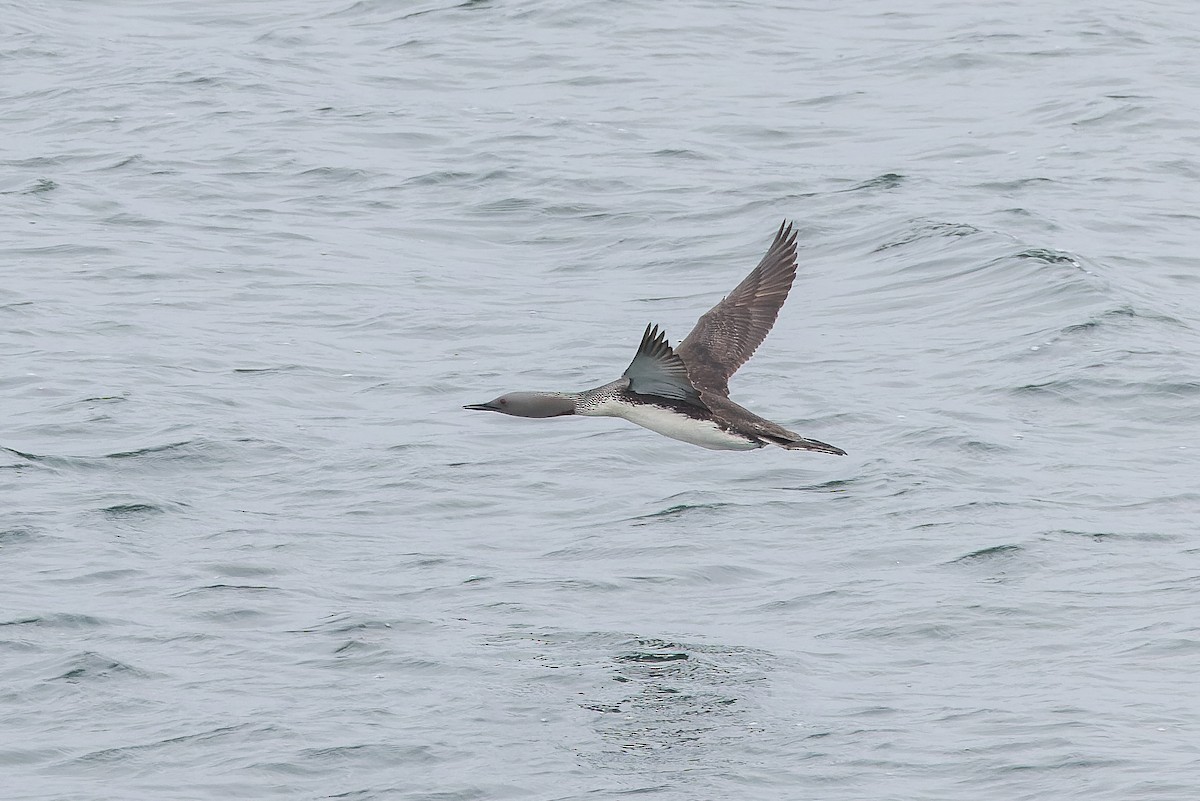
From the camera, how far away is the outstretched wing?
13.3 m

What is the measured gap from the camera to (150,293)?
70.9 ft

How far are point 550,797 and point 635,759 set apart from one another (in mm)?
721

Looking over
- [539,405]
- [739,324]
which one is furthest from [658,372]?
[739,324]

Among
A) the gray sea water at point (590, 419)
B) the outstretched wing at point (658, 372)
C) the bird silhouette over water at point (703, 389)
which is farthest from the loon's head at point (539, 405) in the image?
the gray sea water at point (590, 419)

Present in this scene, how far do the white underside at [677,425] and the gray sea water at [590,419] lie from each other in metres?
1.11

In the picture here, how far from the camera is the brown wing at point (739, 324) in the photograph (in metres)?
15.4

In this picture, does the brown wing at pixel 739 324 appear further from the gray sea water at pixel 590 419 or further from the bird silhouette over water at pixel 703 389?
the gray sea water at pixel 590 419

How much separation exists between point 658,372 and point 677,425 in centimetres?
79

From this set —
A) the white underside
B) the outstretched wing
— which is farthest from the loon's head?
the outstretched wing

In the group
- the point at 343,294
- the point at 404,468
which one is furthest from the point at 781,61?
the point at 404,468

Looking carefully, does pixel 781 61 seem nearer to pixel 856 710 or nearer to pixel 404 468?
pixel 404 468

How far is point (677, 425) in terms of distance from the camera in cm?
1441

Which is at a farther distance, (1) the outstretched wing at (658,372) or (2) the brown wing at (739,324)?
(2) the brown wing at (739,324)

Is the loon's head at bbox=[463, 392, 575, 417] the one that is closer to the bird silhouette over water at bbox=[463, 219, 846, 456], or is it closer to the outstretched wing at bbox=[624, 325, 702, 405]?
the bird silhouette over water at bbox=[463, 219, 846, 456]
